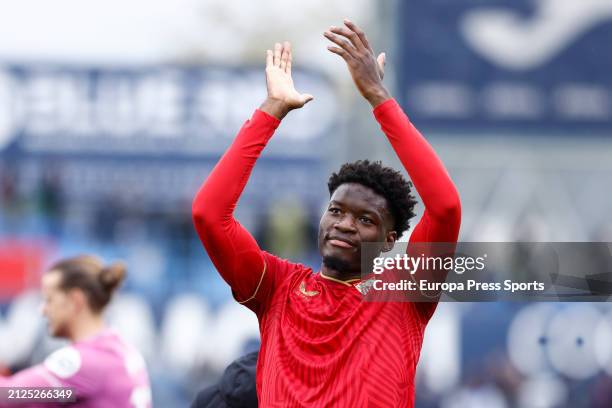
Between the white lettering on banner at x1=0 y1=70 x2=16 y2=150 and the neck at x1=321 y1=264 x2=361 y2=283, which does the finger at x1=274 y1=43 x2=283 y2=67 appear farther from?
the white lettering on banner at x1=0 y1=70 x2=16 y2=150

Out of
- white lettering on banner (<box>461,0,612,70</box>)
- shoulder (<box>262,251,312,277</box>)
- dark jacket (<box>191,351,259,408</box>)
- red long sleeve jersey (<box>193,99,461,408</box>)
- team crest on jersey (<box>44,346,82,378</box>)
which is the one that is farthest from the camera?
white lettering on banner (<box>461,0,612,70</box>)

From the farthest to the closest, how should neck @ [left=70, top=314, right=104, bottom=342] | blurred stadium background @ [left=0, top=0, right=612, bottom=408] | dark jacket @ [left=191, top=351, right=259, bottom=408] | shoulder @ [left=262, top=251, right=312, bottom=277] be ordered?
blurred stadium background @ [left=0, top=0, right=612, bottom=408] → neck @ [left=70, top=314, right=104, bottom=342] → dark jacket @ [left=191, top=351, right=259, bottom=408] → shoulder @ [left=262, top=251, right=312, bottom=277]

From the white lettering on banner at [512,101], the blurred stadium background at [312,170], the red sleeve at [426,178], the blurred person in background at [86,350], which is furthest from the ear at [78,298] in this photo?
the white lettering on banner at [512,101]

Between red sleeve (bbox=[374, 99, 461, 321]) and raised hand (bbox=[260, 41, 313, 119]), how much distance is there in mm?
308

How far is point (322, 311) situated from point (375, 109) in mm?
747

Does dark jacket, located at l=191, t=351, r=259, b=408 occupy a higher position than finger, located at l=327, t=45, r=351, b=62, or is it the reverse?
finger, located at l=327, t=45, r=351, b=62

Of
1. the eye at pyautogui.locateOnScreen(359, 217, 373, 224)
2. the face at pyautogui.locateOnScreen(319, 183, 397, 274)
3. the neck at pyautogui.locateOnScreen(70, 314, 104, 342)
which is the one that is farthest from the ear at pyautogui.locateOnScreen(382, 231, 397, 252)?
the neck at pyautogui.locateOnScreen(70, 314, 104, 342)

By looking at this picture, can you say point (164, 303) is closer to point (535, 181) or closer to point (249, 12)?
point (535, 181)

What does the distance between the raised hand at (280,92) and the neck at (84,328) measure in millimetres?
1752

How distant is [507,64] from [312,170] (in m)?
3.02

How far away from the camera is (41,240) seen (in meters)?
10.7

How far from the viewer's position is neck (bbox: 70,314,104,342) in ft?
17.2

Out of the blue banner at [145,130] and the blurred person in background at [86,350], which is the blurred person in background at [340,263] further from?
the blue banner at [145,130]

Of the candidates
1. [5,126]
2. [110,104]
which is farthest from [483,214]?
[5,126]
